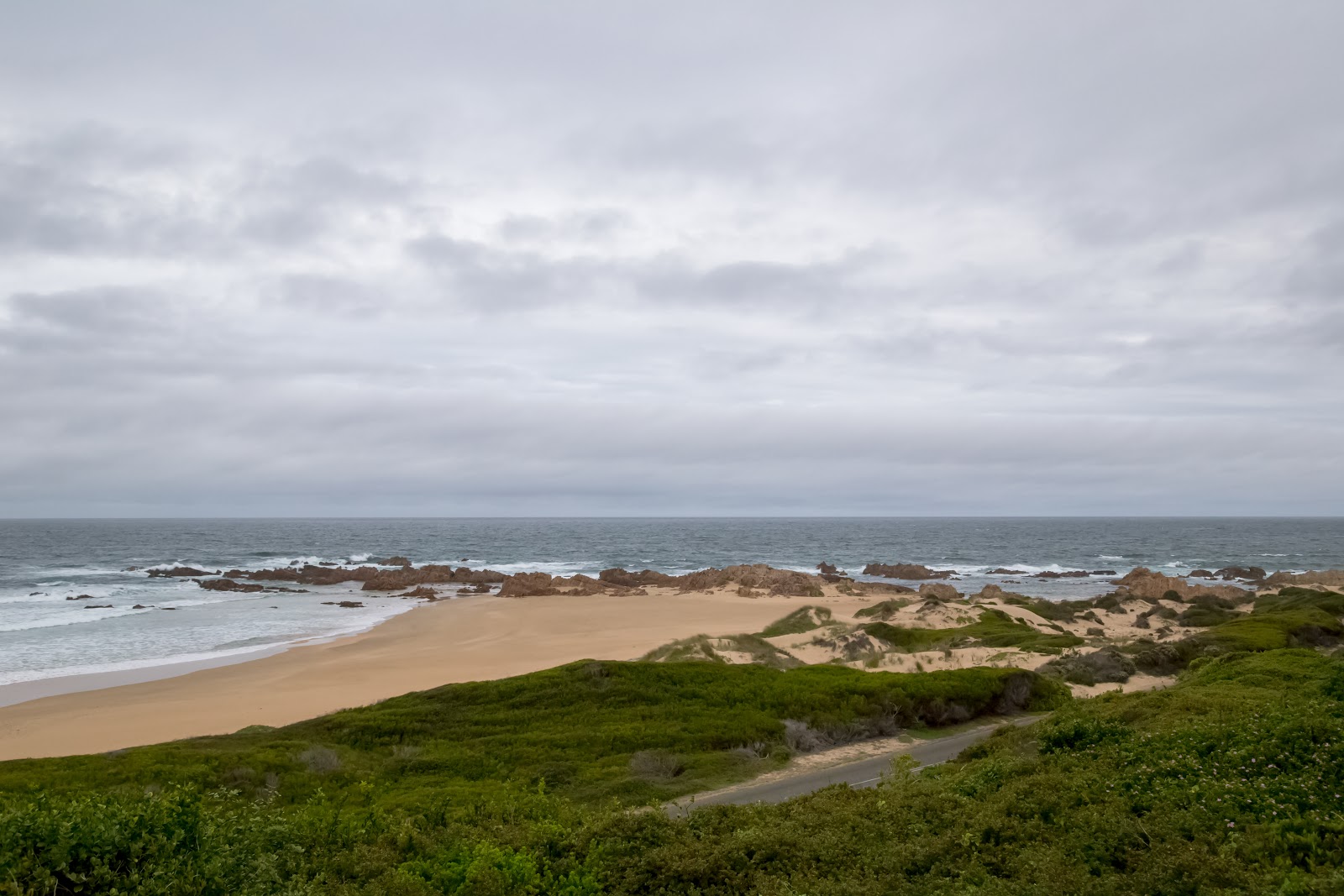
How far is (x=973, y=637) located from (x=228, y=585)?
56017 millimetres

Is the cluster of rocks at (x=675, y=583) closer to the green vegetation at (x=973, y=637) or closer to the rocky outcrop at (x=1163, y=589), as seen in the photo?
the rocky outcrop at (x=1163, y=589)

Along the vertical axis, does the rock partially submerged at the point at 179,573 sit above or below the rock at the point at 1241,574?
above

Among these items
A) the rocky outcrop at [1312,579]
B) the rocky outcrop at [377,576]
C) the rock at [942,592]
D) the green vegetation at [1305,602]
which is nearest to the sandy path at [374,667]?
the rock at [942,592]

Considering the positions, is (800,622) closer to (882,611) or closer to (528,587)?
(882,611)

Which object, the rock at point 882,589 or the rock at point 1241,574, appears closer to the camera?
the rock at point 882,589

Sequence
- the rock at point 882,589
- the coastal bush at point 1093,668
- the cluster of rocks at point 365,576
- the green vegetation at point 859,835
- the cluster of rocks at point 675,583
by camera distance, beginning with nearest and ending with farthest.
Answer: the green vegetation at point 859,835, the coastal bush at point 1093,668, the cluster of rocks at point 675,583, the rock at point 882,589, the cluster of rocks at point 365,576

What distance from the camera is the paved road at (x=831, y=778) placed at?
15980mm

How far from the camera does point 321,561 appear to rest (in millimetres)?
92000

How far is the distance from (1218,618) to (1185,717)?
3341cm

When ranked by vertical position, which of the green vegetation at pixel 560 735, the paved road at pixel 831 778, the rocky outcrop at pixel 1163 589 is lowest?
the rocky outcrop at pixel 1163 589

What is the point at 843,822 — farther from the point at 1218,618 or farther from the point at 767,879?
the point at 1218,618

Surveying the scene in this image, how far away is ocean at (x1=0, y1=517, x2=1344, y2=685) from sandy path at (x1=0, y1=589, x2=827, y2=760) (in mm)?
4521

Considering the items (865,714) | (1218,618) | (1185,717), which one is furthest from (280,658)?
(1218,618)

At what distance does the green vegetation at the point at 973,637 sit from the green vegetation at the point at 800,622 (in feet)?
11.8
